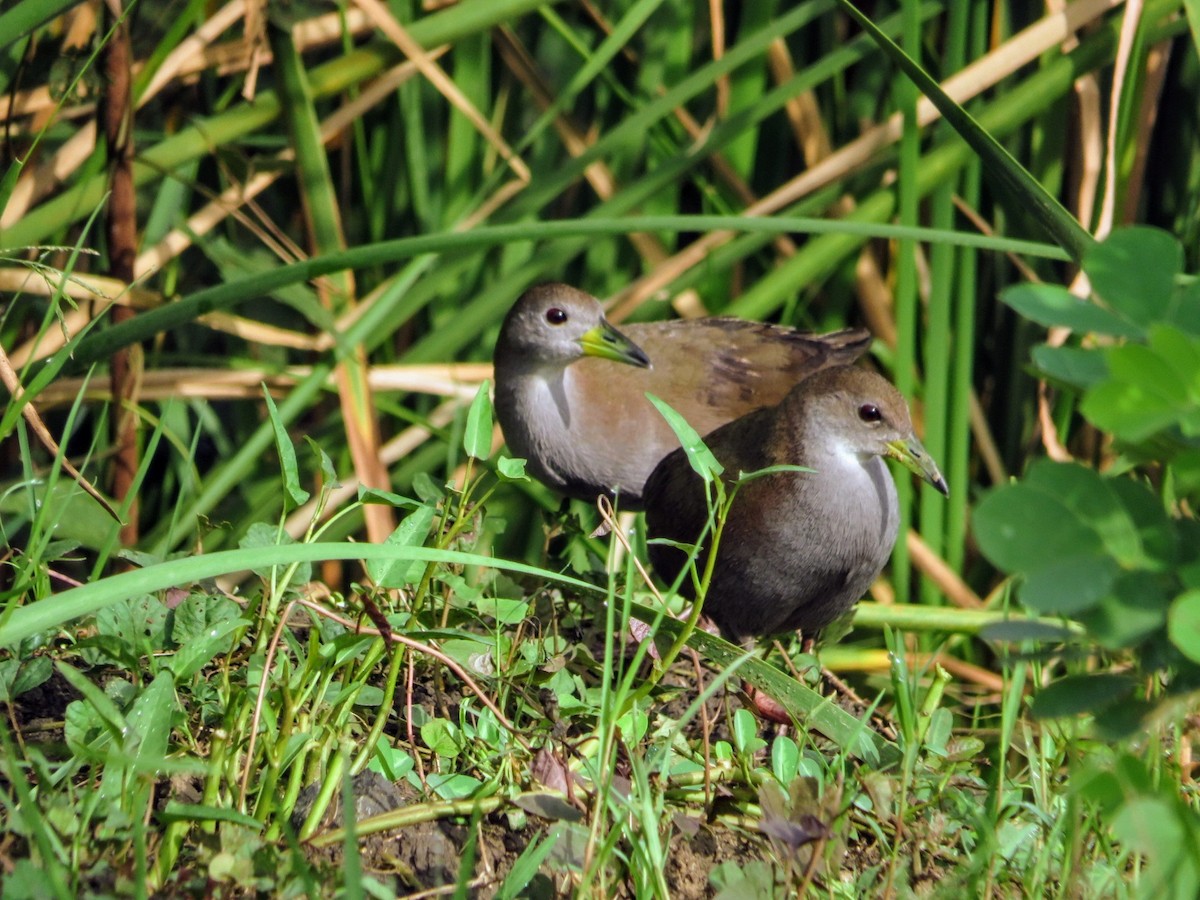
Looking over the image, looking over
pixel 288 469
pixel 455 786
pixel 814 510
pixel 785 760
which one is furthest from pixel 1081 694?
pixel 814 510

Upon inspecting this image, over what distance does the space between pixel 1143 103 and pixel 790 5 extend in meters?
1.06

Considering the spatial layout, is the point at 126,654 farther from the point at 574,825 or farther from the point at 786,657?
the point at 786,657

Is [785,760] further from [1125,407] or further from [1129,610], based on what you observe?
[1125,407]

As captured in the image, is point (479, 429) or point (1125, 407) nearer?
point (1125, 407)

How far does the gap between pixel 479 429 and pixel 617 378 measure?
2.15 m

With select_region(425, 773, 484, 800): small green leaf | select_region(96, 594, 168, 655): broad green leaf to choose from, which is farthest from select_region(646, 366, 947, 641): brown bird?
select_region(96, 594, 168, 655): broad green leaf

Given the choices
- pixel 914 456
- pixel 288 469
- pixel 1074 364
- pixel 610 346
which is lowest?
pixel 610 346

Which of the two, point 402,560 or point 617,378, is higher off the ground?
point 402,560

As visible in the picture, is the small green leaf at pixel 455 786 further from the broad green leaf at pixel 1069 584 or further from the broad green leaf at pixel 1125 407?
the broad green leaf at pixel 1125 407

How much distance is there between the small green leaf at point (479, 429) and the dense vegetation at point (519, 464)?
1cm

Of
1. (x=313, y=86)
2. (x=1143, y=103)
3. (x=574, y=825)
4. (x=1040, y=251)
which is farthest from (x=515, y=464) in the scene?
(x=1143, y=103)

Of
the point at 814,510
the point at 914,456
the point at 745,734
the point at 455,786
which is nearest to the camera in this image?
the point at 455,786

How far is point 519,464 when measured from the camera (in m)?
2.15

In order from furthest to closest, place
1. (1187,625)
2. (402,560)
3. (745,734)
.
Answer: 1. (745,734)
2. (402,560)
3. (1187,625)
